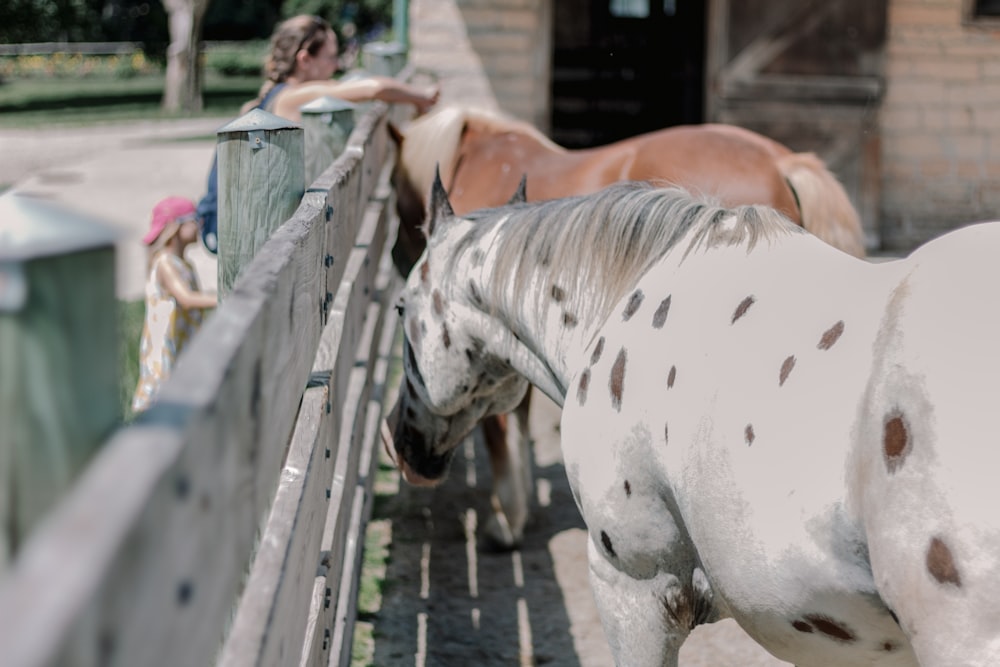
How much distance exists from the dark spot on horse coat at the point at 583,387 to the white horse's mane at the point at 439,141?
294 centimetres

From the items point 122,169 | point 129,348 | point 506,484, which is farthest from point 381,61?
point 122,169

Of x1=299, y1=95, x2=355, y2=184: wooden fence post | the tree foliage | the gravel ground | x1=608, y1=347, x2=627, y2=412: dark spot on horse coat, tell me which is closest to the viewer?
x1=608, y1=347, x2=627, y2=412: dark spot on horse coat

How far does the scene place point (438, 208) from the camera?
306 centimetres

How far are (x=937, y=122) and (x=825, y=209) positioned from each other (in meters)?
6.43

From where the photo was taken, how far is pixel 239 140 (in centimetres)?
241

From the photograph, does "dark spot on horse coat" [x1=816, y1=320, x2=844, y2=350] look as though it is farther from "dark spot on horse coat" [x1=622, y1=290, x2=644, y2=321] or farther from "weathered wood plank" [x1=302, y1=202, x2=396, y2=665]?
"weathered wood plank" [x1=302, y1=202, x2=396, y2=665]

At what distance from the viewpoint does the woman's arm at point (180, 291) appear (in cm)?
418

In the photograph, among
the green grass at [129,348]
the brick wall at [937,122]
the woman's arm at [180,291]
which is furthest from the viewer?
the brick wall at [937,122]

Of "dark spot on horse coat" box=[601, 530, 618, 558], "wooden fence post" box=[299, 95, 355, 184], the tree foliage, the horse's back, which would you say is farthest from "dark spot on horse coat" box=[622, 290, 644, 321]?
the tree foliage

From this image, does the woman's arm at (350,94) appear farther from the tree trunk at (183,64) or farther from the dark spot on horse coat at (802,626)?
the tree trunk at (183,64)

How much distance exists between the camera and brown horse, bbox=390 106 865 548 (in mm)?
4652

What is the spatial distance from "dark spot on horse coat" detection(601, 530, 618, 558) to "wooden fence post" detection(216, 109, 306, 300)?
892 millimetres

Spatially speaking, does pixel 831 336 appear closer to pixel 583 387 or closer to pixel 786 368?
pixel 786 368

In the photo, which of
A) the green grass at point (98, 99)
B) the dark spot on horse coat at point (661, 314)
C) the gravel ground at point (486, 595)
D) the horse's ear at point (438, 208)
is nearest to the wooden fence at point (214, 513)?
the horse's ear at point (438, 208)
